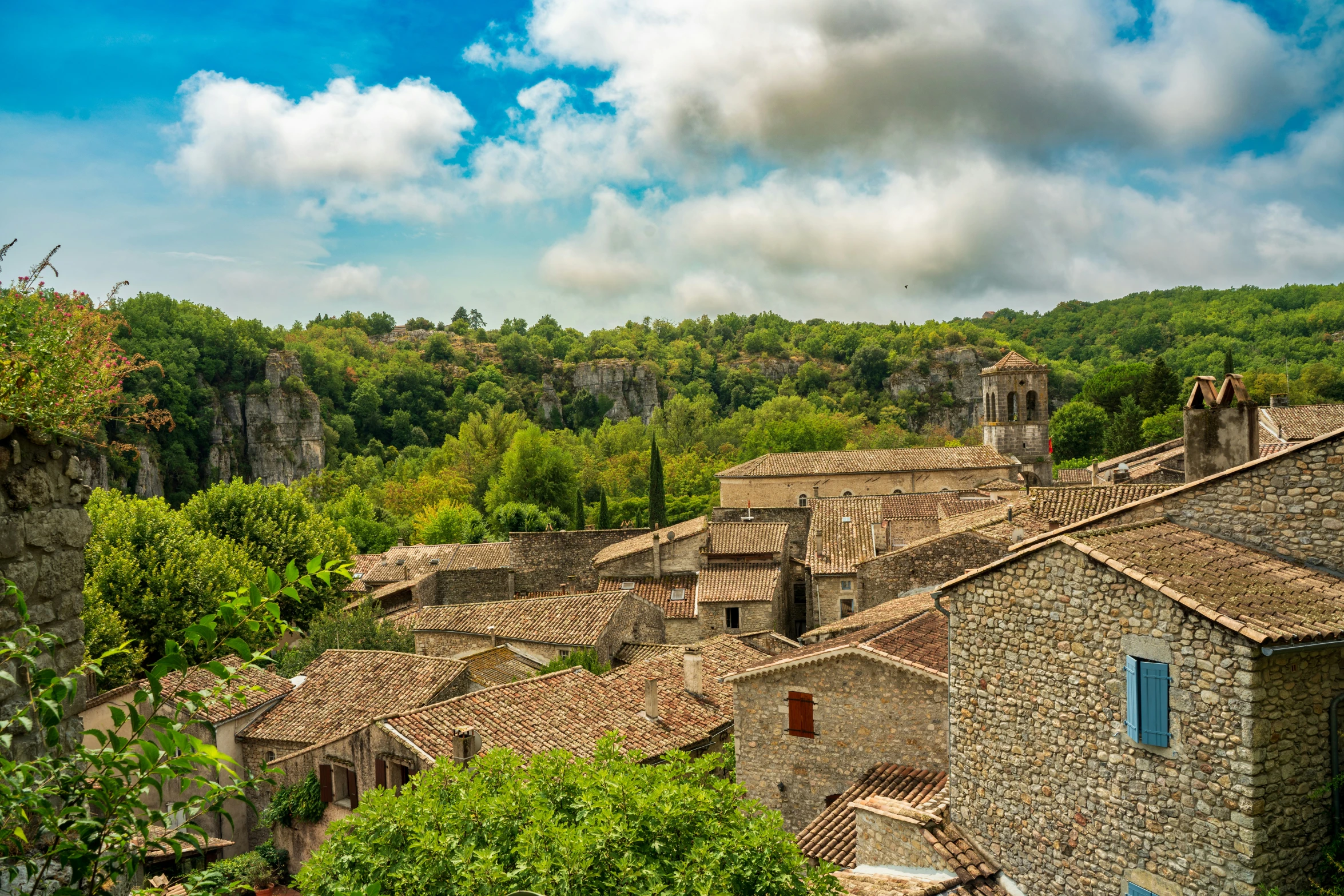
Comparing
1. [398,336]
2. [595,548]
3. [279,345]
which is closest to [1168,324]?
[595,548]

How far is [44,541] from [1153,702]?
8923 millimetres

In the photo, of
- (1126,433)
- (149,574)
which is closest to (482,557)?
(149,574)

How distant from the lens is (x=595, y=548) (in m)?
39.5

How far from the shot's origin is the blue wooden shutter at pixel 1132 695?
27.4ft

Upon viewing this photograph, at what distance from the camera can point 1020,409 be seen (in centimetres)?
5450

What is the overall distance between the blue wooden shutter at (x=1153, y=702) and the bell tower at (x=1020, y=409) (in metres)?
48.4

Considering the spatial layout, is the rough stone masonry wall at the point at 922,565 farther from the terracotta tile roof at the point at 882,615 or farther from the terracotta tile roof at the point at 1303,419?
the terracotta tile roof at the point at 1303,419

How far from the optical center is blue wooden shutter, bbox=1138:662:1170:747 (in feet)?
26.7

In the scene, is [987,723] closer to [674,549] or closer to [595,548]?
[674,549]

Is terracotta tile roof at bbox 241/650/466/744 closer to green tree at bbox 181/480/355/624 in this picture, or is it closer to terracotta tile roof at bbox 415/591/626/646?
terracotta tile roof at bbox 415/591/626/646

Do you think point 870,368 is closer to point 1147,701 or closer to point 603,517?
point 603,517

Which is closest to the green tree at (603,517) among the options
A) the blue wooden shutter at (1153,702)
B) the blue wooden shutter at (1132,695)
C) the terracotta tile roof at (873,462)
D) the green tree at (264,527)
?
the terracotta tile roof at (873,462)

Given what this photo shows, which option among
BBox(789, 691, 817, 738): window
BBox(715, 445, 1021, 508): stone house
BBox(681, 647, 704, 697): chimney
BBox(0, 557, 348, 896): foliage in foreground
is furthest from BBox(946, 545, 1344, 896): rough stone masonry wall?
BBox(715, 445, 1021, 508): stone house

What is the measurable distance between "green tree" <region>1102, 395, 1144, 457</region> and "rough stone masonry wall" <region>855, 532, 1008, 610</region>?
41.8 metres
